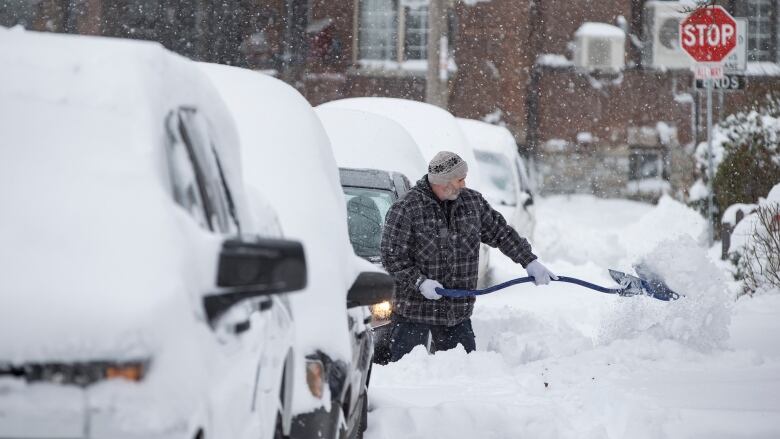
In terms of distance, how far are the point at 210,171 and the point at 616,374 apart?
4.58 meters

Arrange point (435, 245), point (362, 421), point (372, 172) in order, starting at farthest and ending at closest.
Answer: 1. point (372, 172)
2. point (435, 245)
3. point (362, 421)

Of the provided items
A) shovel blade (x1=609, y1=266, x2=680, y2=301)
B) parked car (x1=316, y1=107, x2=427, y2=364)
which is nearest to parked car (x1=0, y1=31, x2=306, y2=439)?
parked car (x1=316, y1=107, x2=427, y2=364)

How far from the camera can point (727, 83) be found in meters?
15.7

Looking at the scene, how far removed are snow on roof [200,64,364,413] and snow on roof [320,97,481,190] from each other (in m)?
6.83

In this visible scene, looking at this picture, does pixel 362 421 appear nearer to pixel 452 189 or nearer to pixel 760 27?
pixel 452 189

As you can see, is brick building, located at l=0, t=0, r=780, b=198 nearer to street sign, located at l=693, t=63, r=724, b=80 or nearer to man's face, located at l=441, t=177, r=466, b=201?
street sign, located at l=693, t=63, r=724, b=80

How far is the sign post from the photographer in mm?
15523

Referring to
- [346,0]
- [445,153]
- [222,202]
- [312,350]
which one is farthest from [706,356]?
[346,0]

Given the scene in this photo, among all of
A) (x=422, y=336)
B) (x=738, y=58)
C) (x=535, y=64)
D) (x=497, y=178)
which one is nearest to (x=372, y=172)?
(x=422, y=336)

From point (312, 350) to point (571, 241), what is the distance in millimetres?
15071

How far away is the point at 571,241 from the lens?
63.4ft

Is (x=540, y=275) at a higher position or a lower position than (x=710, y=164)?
lower

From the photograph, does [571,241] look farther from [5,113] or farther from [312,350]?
[5,113]

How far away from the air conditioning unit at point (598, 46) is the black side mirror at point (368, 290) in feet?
75.6
